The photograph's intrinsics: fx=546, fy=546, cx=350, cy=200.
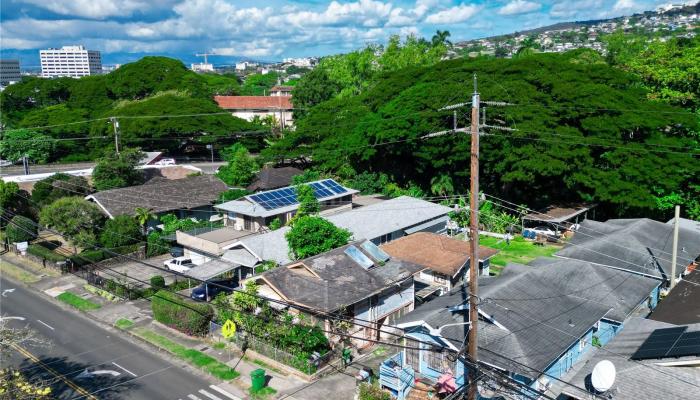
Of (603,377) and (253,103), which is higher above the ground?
(253,103)

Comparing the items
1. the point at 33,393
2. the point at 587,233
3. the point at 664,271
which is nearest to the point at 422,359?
the point at 33,393

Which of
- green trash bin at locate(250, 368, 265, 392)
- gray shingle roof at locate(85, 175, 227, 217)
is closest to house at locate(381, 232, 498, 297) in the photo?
green trash bin at locate(250, 368, 265, 392)

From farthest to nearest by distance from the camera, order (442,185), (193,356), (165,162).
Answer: (165,162), (442,185), (193,356)

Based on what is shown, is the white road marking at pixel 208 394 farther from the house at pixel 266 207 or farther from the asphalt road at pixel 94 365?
the house at pixel 266 207

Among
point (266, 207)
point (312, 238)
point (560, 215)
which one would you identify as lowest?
point (560, 215)

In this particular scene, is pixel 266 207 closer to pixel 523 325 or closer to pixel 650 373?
pixel 523 325

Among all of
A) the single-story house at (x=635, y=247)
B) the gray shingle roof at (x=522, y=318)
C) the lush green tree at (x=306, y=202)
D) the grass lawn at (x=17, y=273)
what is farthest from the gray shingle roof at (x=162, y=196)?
the single-story house at (x=635, y=247)

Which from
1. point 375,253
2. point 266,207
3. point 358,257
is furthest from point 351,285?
point 266,207

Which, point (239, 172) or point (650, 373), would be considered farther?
point (239, 172)

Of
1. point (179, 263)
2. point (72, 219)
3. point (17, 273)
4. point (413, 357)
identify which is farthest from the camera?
point (72, 219)

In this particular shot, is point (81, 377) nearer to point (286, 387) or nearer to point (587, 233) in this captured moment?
point (286, 387)
